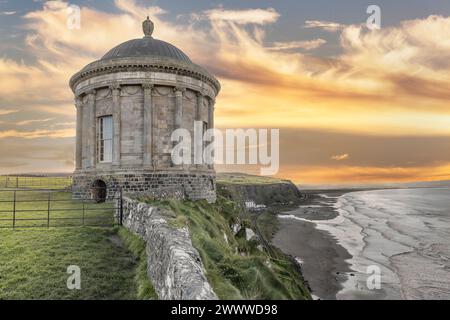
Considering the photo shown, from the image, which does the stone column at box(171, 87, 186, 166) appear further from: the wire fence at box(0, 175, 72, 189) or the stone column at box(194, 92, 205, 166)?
the wire fence at box(0, 175, 72, 189)

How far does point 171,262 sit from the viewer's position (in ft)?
19.6

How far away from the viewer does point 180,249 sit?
6465 mm

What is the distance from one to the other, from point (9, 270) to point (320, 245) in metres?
22.5

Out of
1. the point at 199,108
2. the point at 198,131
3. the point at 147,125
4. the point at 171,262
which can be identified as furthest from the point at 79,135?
the point at 171,262

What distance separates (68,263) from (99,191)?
41.2 feet

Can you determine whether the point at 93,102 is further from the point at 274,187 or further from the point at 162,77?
the point at 274,187

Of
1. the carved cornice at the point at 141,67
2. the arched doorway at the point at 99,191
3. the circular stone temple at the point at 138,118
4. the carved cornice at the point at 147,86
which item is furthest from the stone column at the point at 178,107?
the arched doorway at the point at 99,191

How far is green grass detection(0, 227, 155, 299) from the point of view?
7430 mm

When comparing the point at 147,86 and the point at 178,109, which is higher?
the point at 147,86

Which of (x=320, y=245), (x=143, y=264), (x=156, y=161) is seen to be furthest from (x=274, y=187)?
(x=143, y=264)

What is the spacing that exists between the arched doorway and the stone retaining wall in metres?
10.8

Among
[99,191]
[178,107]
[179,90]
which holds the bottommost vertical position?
[99,191]

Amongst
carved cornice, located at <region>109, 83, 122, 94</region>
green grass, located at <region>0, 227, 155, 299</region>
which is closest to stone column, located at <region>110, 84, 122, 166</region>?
carved cornice, located at <region>109, 83, 122, 94</region>

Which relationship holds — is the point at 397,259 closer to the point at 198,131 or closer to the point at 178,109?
the point at 198,131
